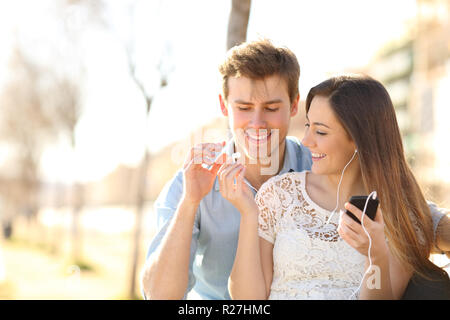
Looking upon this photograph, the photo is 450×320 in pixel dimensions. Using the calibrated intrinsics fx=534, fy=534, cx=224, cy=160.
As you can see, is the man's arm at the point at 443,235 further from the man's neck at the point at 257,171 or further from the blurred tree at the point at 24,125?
the blurred tree at the point at 24,125

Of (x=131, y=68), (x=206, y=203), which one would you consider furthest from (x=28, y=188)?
(x=206, y=203)

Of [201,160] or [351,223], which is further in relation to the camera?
[201,160]

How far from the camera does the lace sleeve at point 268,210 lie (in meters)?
3.05

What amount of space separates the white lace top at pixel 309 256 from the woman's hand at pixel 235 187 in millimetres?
254

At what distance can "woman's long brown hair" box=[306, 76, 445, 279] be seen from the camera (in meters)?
2.91

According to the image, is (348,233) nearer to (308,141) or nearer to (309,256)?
(309,256)

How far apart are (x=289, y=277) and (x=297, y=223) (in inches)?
12.3

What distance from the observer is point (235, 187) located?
283 cm

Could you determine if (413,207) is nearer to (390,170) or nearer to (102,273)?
(390,170)

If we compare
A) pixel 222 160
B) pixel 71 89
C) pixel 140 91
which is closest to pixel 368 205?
pixel 222 160

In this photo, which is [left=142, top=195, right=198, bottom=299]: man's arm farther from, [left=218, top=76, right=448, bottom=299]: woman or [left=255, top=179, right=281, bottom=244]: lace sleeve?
[left=255, top=179, right=281, bottom=244]: lace sleeve

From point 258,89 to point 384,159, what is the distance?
0.91m

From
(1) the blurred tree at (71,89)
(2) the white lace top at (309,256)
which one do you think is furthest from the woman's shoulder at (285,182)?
(1) the blurred tree at (71,89)
